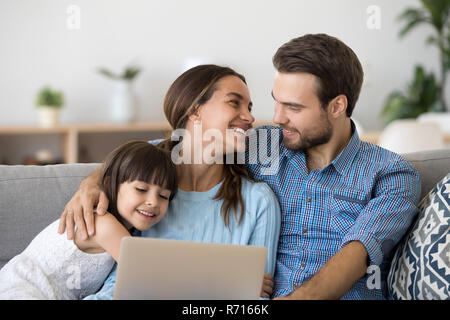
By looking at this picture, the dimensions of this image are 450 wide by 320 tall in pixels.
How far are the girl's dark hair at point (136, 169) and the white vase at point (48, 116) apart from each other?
8.89 feet

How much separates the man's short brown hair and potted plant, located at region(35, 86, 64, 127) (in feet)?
9.22

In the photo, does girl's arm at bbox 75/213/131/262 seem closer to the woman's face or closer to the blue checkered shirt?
the woman's face

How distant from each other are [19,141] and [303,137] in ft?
10.6

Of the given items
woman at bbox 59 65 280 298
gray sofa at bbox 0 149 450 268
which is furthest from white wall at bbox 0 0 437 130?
woman at bbox 59 65 280 298

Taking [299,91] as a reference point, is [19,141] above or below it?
below

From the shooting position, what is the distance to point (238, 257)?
3.81 ft

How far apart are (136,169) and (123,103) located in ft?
9.55

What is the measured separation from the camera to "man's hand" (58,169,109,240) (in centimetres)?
149

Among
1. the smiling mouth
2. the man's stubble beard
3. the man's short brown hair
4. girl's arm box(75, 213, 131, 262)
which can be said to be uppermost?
the man's short brown hair

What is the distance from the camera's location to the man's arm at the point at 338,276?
4.43 ft

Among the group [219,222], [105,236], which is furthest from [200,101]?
[105,236]

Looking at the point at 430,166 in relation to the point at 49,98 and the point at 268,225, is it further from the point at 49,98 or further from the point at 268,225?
the point at 49,98

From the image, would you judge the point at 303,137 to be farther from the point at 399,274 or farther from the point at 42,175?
the point at 42,175
